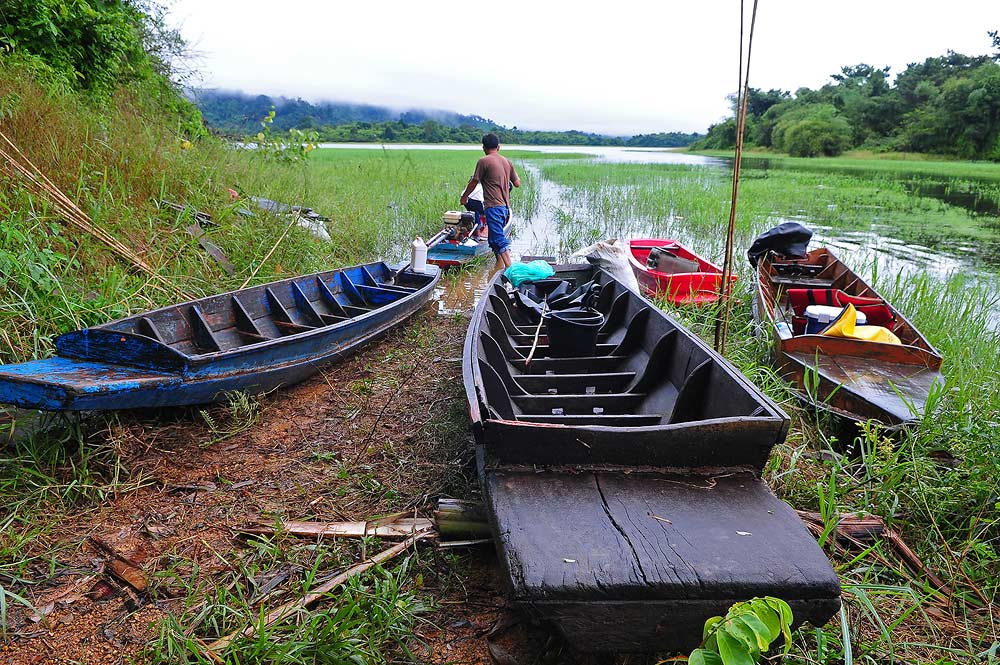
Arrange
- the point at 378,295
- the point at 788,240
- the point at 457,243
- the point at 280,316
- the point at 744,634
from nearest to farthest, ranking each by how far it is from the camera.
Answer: the point at 744,634 → the point at 280,316 → the point at 378,295 → the point at 788,240 → the point at 457,243

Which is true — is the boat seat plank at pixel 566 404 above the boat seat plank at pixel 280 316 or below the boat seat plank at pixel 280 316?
below

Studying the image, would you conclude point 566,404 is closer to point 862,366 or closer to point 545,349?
point 545,349

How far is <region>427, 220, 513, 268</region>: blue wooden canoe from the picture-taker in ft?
27.1

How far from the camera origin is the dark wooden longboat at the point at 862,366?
3479 mm

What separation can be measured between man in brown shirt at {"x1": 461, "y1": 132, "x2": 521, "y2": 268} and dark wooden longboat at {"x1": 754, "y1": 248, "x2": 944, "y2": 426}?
3.85 m

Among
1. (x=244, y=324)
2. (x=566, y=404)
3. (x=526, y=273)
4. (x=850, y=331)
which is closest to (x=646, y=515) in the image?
(x=566, y=404)

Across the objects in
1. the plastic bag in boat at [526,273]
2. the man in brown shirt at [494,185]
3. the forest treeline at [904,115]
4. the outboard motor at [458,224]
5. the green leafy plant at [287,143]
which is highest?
the forest treeline at [904,115]

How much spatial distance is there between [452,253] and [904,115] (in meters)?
50.3

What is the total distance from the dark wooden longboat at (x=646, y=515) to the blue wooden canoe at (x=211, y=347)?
1591 millimetres

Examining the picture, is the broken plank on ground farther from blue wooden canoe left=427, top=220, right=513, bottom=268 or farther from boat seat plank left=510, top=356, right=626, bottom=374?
blue wooden canoe left=427, top=220, right=513, bottom=268

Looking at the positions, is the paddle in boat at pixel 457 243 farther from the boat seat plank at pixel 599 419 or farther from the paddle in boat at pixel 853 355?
the boat seat plank at pixel 599 419

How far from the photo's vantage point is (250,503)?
276 cm

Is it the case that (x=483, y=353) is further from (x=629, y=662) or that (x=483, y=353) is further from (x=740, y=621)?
(x=740, y=621)

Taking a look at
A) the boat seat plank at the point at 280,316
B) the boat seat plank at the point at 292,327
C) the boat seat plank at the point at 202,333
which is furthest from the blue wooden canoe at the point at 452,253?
the boat seat plank at the point at 202,333
